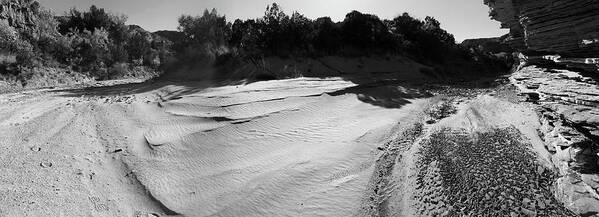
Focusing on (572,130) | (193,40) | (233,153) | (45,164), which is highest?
(193,40)

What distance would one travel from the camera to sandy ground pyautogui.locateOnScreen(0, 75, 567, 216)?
5.29 meters

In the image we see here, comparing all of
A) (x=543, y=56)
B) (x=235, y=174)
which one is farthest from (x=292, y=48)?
(x=235, y=174)

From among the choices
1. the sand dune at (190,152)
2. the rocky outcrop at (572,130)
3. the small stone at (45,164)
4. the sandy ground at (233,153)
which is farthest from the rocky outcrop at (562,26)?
the small stone at (45,164)

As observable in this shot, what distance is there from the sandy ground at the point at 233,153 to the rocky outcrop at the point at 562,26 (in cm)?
201

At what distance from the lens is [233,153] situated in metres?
7.16

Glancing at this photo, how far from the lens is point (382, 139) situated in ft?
25.8

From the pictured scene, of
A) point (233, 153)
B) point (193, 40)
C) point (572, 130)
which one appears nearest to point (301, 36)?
point (193, 40)

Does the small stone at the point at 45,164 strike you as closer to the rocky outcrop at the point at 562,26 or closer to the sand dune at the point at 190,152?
the sand dune at the point at 190,152

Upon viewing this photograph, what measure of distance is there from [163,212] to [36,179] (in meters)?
2.12

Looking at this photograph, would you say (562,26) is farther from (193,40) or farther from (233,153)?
(193,40)

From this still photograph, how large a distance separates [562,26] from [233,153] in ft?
29.8

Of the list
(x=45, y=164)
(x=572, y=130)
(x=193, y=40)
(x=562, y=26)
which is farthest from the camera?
(x=193, y=40)

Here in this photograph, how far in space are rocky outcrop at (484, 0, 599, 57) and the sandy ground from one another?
201 cm

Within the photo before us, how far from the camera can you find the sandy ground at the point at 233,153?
5293 mm
